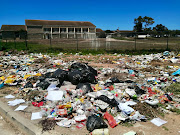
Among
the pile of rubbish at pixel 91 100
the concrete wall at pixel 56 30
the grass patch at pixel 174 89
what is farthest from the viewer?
the concrete wall at pixel 56 30

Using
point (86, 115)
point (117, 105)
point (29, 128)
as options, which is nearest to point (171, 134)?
point (117, 105)

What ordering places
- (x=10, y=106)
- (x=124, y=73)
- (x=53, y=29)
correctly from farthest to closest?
(x=53, y=29), (x=124, y=73), (x=10, y=106)

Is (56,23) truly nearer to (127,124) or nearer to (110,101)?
(110,101)

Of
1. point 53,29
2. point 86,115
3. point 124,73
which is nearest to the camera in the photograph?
point 86,115

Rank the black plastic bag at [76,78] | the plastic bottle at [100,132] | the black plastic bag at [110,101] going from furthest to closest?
the black plastic bag at [76,78] → the black plastic bag at [110,101] → the plastic bottle at [100,132]

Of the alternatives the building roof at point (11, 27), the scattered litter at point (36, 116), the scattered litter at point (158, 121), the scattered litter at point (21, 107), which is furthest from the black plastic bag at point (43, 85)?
the building roof at point (11, 27)

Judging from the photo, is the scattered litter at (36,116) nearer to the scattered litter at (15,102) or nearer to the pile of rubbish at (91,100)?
the pile of rubbish at (91,100)

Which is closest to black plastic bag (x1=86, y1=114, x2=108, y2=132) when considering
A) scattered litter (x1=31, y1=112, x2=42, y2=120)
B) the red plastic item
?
the red plastic item

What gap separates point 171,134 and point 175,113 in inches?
33.6

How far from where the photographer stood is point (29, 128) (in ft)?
9.62

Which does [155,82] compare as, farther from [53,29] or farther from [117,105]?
[53,29]

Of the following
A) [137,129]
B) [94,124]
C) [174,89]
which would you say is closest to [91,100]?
[94,124]

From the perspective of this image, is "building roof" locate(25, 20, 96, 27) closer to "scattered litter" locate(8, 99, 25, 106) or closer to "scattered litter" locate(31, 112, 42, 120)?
"scattered litter" locate(8, 99, 25, 106)

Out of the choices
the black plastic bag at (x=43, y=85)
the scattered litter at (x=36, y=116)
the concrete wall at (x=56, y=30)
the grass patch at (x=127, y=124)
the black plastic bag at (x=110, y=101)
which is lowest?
the grass patch at (x=127, y=124)
